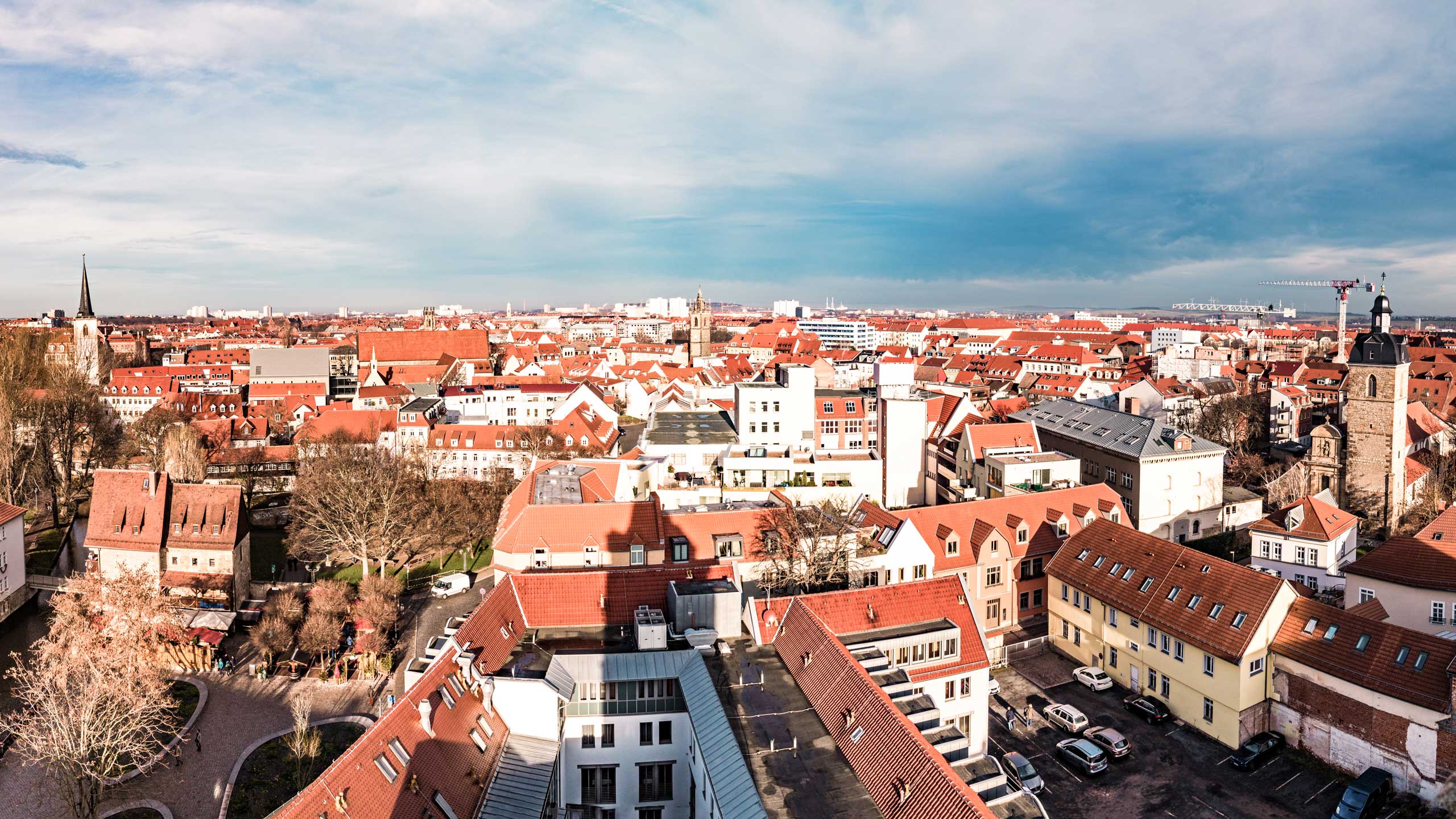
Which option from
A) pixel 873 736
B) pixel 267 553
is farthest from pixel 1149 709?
pixel 267 553

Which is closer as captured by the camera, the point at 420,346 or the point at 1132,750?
the point at 1132,750

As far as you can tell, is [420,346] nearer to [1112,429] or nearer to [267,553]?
[267,553]

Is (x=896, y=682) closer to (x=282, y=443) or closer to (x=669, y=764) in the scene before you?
(x=669, y=764)

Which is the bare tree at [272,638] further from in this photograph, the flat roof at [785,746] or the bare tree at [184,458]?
the bare tree at [184,458]

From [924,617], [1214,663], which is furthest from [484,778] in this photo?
[1214,663]

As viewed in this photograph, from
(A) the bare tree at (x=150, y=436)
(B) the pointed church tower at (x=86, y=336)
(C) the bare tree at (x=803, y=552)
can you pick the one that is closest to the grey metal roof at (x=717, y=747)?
(C) the bare tree at (x=803, y=552)

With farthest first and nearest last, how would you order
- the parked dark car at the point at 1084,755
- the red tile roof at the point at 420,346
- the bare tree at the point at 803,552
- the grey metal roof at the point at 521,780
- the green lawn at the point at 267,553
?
the red tile roof at the point at 420,346
the green lawn at the point at 267,553
the bare tree at the point at 803,552
the parked dark car at the point at 1084,755
the grey metal roof at the point at 521,780
